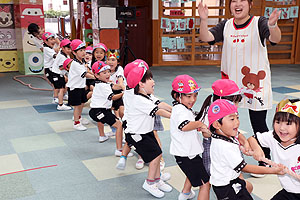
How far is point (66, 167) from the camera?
311 cm

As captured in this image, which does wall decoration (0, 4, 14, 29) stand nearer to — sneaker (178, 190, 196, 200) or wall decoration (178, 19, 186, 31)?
wall decoration (178, 19, 186, 31)

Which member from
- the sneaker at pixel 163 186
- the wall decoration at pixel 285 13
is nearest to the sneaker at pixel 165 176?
the sneaker at pixel 163 186

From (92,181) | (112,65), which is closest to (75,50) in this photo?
(112,65)

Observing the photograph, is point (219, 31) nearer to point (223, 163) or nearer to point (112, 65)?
point (223, 163)

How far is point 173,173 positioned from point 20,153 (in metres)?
1.68

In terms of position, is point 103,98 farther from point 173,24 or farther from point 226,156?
point 173,24

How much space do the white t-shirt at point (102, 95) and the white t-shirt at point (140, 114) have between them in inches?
33.4

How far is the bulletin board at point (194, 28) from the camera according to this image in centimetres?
930

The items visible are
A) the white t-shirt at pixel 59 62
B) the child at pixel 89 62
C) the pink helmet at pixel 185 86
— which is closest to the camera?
the pink helmet at pixel 185 86

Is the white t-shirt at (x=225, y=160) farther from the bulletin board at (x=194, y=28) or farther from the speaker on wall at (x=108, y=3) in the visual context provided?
the bulletin board at (x=194, y=28)

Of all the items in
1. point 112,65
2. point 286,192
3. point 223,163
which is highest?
point 112,65

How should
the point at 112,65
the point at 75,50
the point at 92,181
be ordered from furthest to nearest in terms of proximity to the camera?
the point at 75,50, the point at 112,65, the point at 92,181

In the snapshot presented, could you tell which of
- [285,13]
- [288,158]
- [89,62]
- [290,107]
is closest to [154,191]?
[288,158]

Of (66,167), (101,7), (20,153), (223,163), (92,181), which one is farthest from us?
(101,7)
